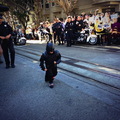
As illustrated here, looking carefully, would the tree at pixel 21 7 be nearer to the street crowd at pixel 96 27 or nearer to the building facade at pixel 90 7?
the building facade at pixel 90 7

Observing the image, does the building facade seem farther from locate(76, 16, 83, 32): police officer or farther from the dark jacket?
the dark jacket

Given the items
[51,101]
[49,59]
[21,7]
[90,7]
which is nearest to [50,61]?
[49,59]

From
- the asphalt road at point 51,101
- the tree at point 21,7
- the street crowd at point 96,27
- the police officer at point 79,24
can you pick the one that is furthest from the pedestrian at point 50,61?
the tree at point 21,7

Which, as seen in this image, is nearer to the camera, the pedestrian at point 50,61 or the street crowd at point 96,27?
the pedestrian at point 50,61

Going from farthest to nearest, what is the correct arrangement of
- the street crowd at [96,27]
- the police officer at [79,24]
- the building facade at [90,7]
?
the building facade at [90,7]
the police officer at [79,24]
the street crowd at [96,27]

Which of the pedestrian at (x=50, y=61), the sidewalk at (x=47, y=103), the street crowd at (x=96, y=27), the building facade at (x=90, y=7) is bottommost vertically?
the sidewalk at (x=47, y=103)

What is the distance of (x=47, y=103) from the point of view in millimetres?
3137

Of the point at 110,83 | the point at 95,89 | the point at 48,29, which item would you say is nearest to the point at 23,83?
the point at 95,89

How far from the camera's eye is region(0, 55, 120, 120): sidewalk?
2.68 metres

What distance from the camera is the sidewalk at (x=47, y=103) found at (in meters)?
2.68

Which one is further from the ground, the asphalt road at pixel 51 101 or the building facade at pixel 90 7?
the building facade at pixel 90 7

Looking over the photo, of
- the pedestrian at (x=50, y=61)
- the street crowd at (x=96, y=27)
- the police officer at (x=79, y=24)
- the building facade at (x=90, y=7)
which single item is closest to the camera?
the pedestrian at (x=50, y=61)

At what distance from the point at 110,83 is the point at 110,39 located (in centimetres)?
686

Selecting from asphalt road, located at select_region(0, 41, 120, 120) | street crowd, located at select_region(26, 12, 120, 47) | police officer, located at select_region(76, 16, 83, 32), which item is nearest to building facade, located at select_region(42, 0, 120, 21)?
police officer, located at select_region(76, 16, 83, 32)
